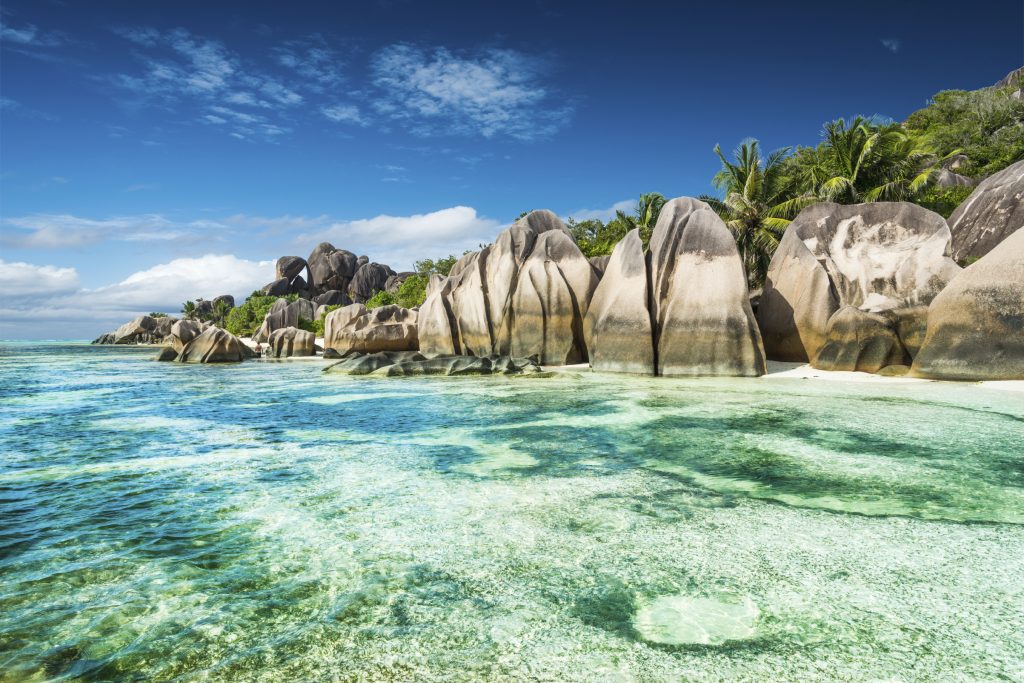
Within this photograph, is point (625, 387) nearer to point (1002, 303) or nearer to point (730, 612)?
point (1002, 303)

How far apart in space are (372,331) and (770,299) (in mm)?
20952

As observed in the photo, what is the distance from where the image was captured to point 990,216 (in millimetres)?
18781

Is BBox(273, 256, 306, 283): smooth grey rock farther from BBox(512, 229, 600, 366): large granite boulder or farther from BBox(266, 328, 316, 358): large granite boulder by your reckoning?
BBox(512, 229, 600, 366): large granite boulder

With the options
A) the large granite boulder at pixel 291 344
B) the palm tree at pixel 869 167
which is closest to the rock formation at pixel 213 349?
the large granite boulder at pixel 291 344

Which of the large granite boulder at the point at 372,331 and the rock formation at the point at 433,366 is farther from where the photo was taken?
the large granite boulder at the point at 372,331

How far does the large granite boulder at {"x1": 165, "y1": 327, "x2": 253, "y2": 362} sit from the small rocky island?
12.6 meters

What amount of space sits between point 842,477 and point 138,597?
19.6 ft

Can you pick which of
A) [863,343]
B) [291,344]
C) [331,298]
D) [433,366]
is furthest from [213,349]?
[331,298]

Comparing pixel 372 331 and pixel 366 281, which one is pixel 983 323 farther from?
pixel 366 281

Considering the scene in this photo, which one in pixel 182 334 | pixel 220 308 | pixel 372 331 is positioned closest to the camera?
pixel 372 331

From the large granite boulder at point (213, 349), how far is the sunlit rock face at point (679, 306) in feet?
68.5

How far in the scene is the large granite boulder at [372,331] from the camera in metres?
31.8

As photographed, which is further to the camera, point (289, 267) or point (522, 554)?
point (289, 267)

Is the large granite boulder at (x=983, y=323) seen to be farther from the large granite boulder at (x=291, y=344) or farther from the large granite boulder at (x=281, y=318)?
the large granite boulder at (x=281, y=318)
